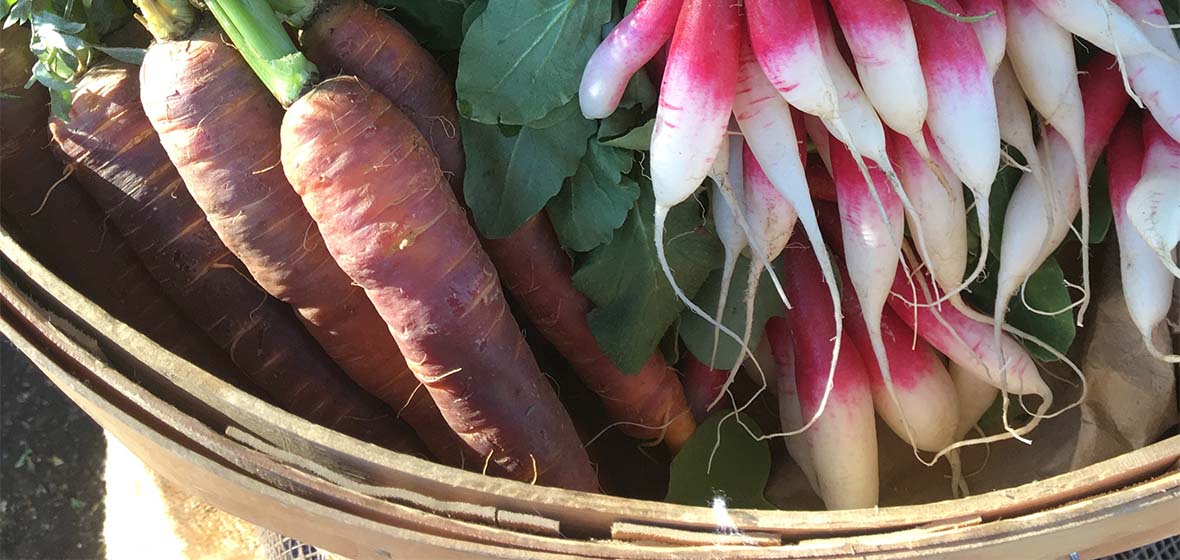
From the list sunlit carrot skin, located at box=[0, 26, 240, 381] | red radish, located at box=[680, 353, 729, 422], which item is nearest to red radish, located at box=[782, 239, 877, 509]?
red radish, located at box=[680, 353, 729, 422]

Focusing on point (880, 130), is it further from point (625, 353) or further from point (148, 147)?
point (148, 147)

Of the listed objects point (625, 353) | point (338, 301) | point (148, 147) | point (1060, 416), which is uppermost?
point (148, 147)

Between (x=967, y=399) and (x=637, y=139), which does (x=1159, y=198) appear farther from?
(x=637, y=139)

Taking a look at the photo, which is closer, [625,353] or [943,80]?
[943,80]

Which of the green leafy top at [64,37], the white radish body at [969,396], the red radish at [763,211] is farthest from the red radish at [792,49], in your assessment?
the green leafy top at [64,37]

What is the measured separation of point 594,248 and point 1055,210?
1.34ft

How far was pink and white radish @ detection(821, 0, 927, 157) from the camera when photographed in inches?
25.7

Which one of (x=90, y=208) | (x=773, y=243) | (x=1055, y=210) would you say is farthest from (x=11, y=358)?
(x=1055, y=210)

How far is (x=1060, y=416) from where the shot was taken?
93 cm

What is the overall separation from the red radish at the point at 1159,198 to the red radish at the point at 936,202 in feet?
0.44

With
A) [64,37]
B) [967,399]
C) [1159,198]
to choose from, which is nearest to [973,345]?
[967,399]

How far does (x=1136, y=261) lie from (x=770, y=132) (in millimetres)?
360

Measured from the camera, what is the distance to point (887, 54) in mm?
657

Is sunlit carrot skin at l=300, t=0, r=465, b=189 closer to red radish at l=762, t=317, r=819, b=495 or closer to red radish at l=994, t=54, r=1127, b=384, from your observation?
red radish at l=762, t=317, r=819, b=495
